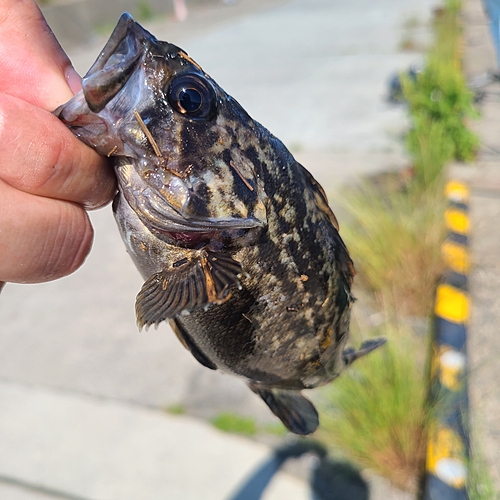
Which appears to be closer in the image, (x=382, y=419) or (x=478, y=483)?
(x=478, y=483)

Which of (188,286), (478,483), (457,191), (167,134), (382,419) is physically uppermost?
(167,134)

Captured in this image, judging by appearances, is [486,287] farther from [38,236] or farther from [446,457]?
[38,236]

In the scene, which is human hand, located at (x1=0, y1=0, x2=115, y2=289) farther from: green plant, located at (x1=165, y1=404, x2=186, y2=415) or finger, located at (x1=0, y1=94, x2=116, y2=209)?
green plant, located at (x1=165, y1=404, x2=186, y2=415)

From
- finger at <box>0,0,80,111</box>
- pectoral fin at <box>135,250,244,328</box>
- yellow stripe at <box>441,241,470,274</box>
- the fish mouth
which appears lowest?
yellow stripe at <box>441,241,470,274</box>

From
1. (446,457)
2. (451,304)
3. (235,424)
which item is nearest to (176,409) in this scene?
(235,424)

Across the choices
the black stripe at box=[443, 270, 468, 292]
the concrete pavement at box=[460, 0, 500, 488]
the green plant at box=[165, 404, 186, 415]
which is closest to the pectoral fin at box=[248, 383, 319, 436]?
the concrete pavement at box=[460, 0, 500, 488]

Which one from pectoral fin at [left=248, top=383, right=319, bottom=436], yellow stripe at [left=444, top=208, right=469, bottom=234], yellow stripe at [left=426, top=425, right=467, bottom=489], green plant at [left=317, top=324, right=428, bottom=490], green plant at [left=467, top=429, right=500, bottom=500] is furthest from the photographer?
yellow stripe at [left=444, top=208, right=469, bottom=234]

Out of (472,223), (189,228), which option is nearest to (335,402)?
(189,228)
